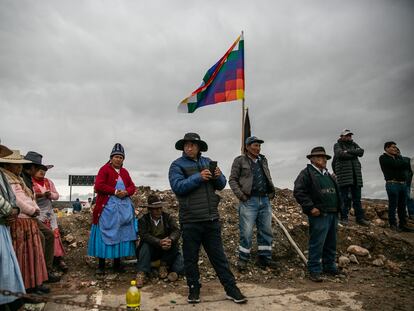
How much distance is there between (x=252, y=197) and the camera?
239 inches

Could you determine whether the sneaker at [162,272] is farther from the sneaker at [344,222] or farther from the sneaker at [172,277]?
the sneaker at [344,222]

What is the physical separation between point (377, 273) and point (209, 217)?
374cm

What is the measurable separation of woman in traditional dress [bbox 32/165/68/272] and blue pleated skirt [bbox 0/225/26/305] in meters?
2.14

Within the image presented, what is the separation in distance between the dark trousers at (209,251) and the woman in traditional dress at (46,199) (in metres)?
2.83

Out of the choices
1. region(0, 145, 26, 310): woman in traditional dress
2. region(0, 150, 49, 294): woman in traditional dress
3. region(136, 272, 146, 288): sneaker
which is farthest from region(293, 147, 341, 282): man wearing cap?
region(0, 145, 26, 310): woman in traditional dress

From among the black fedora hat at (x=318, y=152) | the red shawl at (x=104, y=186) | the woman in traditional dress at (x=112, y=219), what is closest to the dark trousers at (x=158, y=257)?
the woman in traditional dress at (x=112, y=219)

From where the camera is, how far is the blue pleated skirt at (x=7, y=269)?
12.0 feet

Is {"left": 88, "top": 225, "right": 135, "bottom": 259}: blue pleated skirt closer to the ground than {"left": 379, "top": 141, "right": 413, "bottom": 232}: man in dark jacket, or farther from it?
closer to the ground

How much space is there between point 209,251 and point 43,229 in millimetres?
2879

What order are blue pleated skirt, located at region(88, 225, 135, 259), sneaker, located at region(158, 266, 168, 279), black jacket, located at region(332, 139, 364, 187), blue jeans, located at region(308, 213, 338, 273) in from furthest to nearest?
1. black jacket, located at region(332, 139, 364, 187)
2. blue pleated skirt, located at region(88, 225, 135, 259)
3. sneaker, located at region(158, 266, 168, 279)
4. blue jeans, located at region(308, 213, 338, 273)

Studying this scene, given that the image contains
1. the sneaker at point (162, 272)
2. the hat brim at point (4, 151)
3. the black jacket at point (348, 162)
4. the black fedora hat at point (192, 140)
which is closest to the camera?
the hat brim at point (4, 151)

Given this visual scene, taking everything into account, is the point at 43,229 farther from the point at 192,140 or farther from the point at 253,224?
the point at 253,224

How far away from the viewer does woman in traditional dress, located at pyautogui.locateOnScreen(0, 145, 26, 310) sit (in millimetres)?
3688

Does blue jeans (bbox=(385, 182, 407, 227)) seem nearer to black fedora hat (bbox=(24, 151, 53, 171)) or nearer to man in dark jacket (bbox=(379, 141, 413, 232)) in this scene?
man in dark jacket (bbox=(379, 141, 413, 232))
